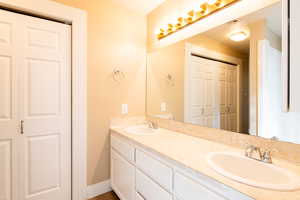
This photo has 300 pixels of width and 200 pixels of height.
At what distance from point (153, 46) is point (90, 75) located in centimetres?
99

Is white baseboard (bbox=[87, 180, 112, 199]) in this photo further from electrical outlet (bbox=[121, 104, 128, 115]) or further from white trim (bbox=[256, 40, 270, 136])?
white trim (bbox=[256, 40, 270, 136])

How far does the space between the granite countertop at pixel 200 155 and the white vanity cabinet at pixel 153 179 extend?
0.03 metres

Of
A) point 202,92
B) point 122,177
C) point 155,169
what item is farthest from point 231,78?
point 122,177

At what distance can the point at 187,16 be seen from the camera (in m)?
1.77

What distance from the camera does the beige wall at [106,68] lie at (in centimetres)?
191

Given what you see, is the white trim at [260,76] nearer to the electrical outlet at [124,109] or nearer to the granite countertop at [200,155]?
the granite countertop at [200,155]

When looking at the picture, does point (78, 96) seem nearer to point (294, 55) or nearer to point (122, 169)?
point (122, 169)

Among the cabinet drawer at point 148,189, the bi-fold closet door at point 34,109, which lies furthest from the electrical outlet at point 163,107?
the bi-fold closet door at point 34,109

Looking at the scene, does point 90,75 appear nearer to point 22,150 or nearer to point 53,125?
point 53,125

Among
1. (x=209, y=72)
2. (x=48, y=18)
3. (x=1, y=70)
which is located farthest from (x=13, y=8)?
(x=209, y=72)

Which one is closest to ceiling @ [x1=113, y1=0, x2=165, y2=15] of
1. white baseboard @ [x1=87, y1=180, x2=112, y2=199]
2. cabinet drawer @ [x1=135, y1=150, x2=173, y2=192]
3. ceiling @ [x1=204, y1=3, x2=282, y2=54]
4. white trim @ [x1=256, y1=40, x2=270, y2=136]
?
ceiling @ [x1=204, y1=3, x2=282, y2=54]

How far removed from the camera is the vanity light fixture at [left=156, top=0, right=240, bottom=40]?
146cm

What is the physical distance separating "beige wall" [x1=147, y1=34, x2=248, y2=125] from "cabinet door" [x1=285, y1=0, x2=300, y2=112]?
0.61 m

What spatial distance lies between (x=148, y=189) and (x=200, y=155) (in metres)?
0.53
